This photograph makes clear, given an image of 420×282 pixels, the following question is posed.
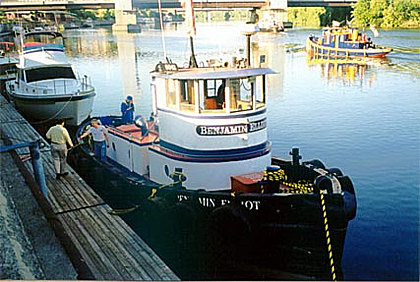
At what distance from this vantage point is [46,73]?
46.9ft

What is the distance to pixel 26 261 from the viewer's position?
4477 mm

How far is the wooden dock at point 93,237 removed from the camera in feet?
16.2

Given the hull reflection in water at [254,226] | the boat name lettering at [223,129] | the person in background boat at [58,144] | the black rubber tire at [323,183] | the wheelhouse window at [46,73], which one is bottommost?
the hull reflection in water at [254,226]

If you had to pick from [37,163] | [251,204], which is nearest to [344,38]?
[251,204]

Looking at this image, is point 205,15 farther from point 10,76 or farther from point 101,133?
point 10,76

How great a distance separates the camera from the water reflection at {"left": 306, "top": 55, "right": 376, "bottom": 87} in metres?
19.1

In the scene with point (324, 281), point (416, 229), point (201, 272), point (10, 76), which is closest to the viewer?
point (324, 281)

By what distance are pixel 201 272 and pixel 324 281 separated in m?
1.65

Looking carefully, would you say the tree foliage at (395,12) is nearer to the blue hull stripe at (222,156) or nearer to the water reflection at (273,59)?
the water reflection at (273,59)

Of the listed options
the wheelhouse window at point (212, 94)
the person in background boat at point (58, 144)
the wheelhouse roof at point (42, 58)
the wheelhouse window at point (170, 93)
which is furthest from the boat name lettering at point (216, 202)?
the wheelhouse roof at point (42, 58)

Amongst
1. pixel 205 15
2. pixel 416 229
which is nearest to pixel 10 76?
pixel 205 15

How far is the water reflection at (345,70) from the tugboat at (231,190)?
12522 millimetres

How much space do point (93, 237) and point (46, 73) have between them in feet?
32.0

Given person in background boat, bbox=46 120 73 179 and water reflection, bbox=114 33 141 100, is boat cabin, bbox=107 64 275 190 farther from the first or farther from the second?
water reflection, bbox=114 33 141 100
